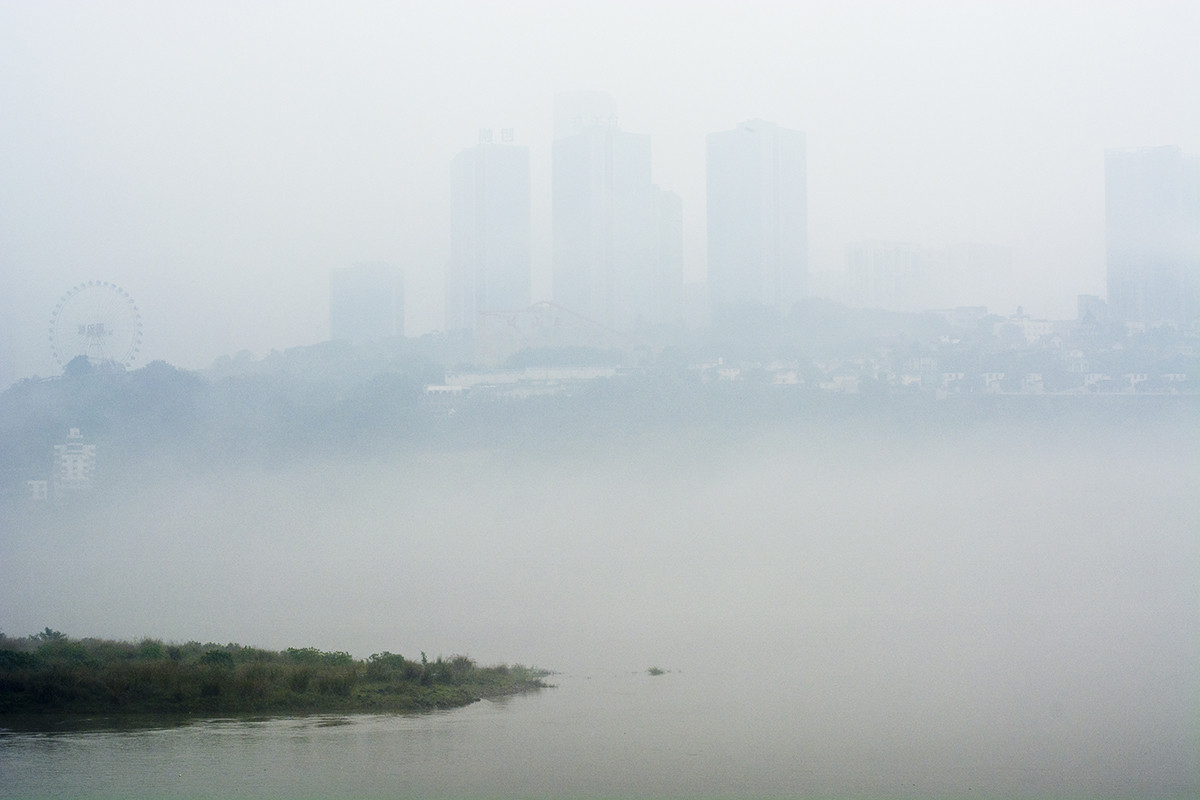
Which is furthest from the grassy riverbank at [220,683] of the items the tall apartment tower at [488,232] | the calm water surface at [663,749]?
the tall apartment tower at [488,232]

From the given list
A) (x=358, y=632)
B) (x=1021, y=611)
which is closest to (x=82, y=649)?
(x=358, y=632)

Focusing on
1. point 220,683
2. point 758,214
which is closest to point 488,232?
point 758,214

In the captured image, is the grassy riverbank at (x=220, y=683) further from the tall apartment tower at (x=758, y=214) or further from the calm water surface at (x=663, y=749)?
the tall apartment tower at (x=758, y=214)

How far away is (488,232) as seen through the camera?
10.3 meters

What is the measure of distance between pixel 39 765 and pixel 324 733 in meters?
1.52

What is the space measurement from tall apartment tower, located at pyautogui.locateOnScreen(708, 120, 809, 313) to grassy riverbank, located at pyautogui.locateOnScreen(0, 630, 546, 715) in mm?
4512

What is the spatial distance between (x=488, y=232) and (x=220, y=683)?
505 cm

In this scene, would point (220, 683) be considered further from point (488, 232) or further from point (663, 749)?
point (488, 232)

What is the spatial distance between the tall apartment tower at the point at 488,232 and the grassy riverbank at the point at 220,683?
3881 mm

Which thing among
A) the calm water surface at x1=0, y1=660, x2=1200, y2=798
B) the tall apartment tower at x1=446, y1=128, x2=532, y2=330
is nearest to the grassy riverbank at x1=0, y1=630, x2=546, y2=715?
the calm water surface at x1=0, y1=660, x2=1200, y2=798

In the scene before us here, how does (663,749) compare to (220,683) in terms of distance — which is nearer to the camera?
(663,749)

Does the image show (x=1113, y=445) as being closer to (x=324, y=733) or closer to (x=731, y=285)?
(x=731, y=285)

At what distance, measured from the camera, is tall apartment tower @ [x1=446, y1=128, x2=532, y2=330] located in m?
10.2

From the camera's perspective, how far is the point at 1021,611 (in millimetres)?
Answer: 9297
